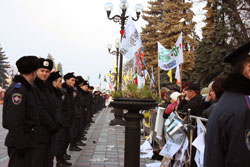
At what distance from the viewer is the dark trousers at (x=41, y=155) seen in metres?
3.92

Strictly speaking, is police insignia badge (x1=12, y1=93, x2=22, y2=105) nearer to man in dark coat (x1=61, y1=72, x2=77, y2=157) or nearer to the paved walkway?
man in dark coat (x1=61, y1=72, x2=77, y2=157)

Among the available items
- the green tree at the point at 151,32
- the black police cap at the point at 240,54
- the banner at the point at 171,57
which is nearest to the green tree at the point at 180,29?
the green tree at the point at 151,32

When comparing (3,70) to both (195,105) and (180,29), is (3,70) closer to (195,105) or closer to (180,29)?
(180,29)

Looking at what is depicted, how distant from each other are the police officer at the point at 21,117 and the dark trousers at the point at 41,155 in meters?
0.33

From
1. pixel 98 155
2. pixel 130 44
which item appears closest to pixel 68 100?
pixel 98 155

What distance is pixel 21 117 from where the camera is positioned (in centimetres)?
339

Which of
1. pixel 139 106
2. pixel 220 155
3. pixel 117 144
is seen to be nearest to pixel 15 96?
pixel 139 106

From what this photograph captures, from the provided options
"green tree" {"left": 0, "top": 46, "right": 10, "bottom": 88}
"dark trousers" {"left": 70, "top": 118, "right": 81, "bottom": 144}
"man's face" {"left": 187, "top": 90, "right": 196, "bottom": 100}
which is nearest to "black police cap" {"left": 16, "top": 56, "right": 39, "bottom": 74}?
"man's face" {"left": 187, "top": 90, "right": 196, "bottom": 100}

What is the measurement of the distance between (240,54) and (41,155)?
122 inches

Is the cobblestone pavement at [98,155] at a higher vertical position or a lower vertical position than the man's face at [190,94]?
lower

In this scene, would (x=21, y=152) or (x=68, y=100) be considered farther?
(x=68, y=100)

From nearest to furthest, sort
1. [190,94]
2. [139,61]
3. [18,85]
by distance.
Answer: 1. [18,85]
2. [190,94]
3. [139,61]

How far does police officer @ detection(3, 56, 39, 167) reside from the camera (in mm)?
3328

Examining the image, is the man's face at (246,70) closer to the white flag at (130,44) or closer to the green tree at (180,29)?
the white flag at (130,44)
